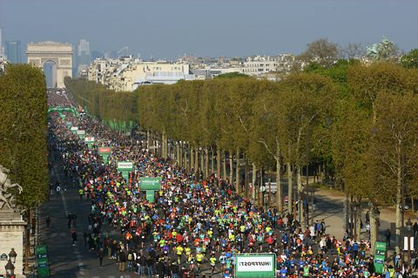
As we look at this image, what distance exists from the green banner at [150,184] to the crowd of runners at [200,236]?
0.94 metres

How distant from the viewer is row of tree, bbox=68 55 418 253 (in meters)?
57.5

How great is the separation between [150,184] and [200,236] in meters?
19.6

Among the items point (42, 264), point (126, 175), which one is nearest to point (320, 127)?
point (126, 175)

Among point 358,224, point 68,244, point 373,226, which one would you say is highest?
point 373,226

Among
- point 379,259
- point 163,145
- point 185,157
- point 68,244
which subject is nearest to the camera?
point 379,259

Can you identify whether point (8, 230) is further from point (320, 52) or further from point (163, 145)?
point (320, 52)

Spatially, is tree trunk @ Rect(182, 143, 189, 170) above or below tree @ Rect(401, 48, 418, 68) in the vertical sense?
below

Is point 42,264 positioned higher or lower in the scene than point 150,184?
lower

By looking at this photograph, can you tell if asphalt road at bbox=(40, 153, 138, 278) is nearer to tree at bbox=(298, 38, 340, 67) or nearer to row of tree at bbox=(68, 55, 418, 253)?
row of tree at bbox=(68, 55, 418, 253)

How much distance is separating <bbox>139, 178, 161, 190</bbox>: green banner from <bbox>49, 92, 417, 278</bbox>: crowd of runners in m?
0.94

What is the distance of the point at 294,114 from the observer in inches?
3012

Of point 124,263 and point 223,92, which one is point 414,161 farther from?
point 223,92

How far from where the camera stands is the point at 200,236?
191 feet

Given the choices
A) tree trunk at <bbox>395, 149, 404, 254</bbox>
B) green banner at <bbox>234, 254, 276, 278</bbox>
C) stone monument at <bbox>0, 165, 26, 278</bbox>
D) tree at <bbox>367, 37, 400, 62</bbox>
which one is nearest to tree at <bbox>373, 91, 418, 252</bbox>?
tree trunk at <bbox>395, 149, 404, 254</bbox>
